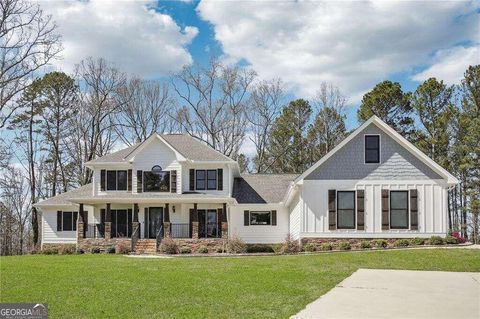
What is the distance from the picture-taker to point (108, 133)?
46.1 meters

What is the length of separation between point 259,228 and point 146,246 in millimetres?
6516

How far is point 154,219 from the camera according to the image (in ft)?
108

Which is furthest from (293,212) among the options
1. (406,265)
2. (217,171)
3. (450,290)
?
(450,290)

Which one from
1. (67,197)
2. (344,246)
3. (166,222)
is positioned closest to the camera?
(344,246)

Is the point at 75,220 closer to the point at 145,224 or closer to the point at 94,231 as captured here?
the point at 94,231

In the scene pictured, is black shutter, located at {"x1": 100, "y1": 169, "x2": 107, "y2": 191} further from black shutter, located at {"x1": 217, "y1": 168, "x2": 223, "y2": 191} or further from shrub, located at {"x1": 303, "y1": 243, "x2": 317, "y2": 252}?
shrub, located at {"x1": 303, "y1": 243, "x2": 317, "y2": 252}

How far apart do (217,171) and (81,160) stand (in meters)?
15.9

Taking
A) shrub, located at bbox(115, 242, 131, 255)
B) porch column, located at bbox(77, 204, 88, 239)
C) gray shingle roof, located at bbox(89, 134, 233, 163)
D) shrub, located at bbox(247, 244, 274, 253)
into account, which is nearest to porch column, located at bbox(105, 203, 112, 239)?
porch column, located at bbox(77, 204, 88, 239)

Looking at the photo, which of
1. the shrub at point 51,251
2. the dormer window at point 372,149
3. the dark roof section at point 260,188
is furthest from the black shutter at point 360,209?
the shrub at point 51,251

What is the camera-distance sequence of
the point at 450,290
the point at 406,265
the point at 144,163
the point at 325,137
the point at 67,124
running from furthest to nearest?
the point at 325,137, the point at 67,124, the point at 144,163, the point at 406,265, the point at 450,290

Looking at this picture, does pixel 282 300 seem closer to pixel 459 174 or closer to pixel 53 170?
pixel 459 174

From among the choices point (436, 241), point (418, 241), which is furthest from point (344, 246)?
point (436, 241)

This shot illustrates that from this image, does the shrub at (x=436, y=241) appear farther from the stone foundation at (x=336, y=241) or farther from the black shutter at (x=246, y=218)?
the black shutter at (x=246, y=218)

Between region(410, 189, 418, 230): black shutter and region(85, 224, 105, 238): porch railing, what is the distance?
54.7 feet
